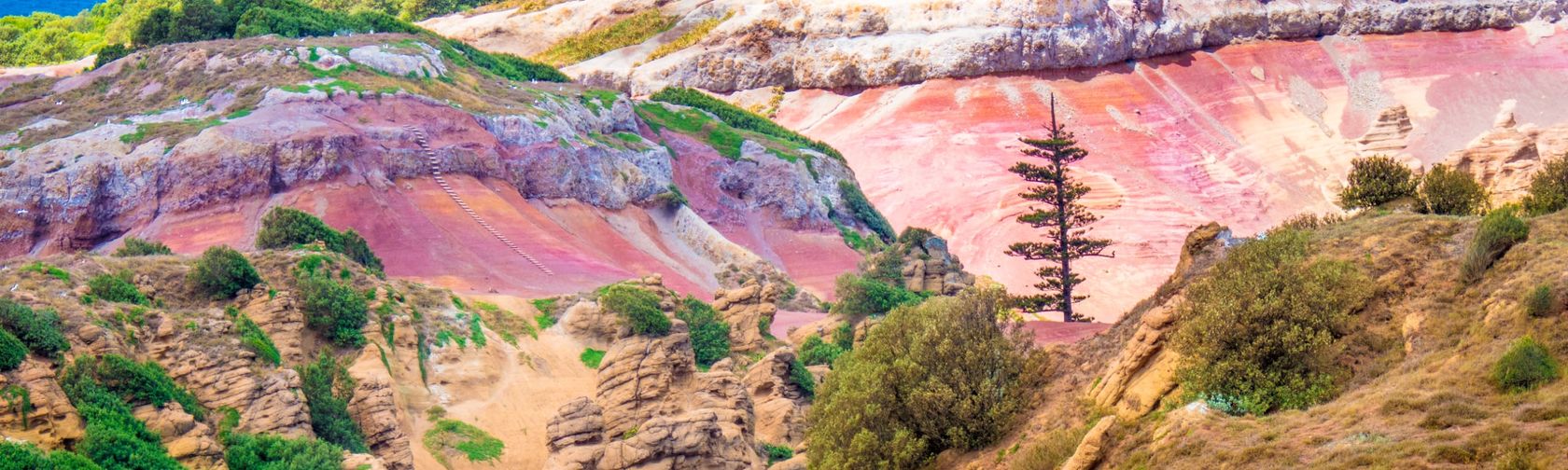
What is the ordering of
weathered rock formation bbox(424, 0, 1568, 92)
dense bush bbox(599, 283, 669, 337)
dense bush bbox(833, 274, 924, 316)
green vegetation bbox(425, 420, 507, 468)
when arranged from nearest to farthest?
green vegetation bbox(425, 420, 507, 468)
dense bush bbox(599, 283, 669, 337)
dense bush bbox(833, 274, 924, 316)
weathered rock formation bbox(424, 0, 1568, 92)

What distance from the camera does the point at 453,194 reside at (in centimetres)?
5797

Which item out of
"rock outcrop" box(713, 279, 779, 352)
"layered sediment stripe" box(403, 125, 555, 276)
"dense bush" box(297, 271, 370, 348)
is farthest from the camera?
"layered sediment stripe" box(403, 125, 555, 276)

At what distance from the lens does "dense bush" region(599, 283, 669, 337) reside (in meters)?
43.9

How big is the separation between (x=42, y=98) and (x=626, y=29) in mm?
46756

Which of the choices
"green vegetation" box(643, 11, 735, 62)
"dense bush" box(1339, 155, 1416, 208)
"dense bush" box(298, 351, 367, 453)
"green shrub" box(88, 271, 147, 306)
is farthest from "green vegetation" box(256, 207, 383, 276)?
"green vegetation" box(643, 11, 735, 62)

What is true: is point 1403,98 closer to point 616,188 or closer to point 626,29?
point 626,29

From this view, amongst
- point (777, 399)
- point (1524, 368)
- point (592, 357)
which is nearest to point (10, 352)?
point (592, 357)

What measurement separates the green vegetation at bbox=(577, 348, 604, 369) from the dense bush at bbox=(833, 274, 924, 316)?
25.5 ft

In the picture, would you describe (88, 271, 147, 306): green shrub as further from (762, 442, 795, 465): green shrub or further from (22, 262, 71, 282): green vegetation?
(762, 442, 795, 465): green shrub

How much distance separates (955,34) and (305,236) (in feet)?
187

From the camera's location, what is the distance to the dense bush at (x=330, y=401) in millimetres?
34750

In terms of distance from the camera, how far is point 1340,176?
3425 inches

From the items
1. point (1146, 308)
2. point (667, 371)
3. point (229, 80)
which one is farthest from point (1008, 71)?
point (1146, 308)

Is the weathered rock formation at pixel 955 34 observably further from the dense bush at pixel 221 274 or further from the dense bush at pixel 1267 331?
the dense bush at pixel 1267 331
